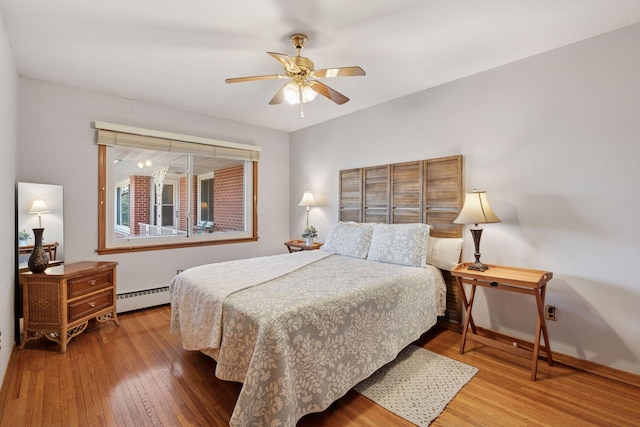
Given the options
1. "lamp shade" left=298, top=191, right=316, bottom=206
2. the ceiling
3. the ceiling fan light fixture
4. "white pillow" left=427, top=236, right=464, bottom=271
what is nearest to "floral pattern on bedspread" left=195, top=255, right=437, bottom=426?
"white pillow" left=427, top=236, right=464, bottom=271

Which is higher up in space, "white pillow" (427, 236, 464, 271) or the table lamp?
the table lamp

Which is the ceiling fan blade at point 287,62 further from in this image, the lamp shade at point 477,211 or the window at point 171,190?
the window at point 171,190

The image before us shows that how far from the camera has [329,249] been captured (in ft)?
11.5

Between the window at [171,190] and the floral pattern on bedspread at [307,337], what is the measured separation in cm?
233

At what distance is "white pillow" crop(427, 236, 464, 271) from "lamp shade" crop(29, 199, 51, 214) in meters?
3.80

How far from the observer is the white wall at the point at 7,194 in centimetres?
205

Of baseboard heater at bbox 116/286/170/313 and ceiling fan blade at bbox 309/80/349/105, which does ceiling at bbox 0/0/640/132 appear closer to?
ceiling fan blade at bbox 309/80/349/105

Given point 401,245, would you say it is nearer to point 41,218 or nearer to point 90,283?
point 90,283

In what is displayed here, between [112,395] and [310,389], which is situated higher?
[310,389]

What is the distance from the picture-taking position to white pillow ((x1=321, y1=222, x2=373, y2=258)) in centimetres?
323

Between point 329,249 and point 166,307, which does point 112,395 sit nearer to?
point 166,307

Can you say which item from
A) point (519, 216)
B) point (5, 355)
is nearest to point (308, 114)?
point (519, 216)

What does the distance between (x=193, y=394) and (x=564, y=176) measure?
10.6ft

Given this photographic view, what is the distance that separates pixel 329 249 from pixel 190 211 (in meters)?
2.04
